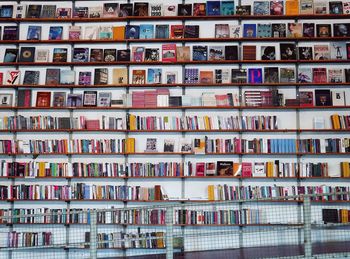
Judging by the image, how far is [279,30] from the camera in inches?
282

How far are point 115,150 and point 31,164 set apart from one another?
48.8 inches

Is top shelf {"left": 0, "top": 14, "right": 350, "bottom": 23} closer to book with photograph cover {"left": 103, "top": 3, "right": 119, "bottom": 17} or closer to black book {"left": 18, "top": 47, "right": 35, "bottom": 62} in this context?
book with photograph cover {"left": 103, "top": 3, "right": 119, "bottom": 17}

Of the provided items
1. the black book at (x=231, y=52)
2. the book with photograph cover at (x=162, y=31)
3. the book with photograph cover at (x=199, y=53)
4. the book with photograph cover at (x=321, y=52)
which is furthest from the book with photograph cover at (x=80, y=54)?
the book with photograph cover at (x=321, y=52)

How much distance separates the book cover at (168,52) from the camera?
7.18 m

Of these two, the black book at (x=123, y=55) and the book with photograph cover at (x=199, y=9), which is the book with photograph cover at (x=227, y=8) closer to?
the book with photograph cover at (x=199, y=9)

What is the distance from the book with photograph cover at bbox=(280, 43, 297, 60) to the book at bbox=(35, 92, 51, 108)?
3.48 m

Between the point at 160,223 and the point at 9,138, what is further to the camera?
the point at 9,138

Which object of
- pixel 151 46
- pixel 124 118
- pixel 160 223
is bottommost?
pixel 160 223

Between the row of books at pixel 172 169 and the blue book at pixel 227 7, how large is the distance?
2.21 meters

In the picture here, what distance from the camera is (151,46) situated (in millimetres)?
7301

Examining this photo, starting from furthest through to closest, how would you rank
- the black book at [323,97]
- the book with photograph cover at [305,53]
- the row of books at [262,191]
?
the book with photograph cover at [305,53]
the black book at [323,97]
the row of books at [262,191]

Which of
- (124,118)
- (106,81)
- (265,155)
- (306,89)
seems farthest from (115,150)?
(306,89)

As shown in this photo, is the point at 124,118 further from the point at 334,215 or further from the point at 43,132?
the point at 334,215

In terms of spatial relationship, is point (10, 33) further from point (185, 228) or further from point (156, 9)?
point (185, 228)
